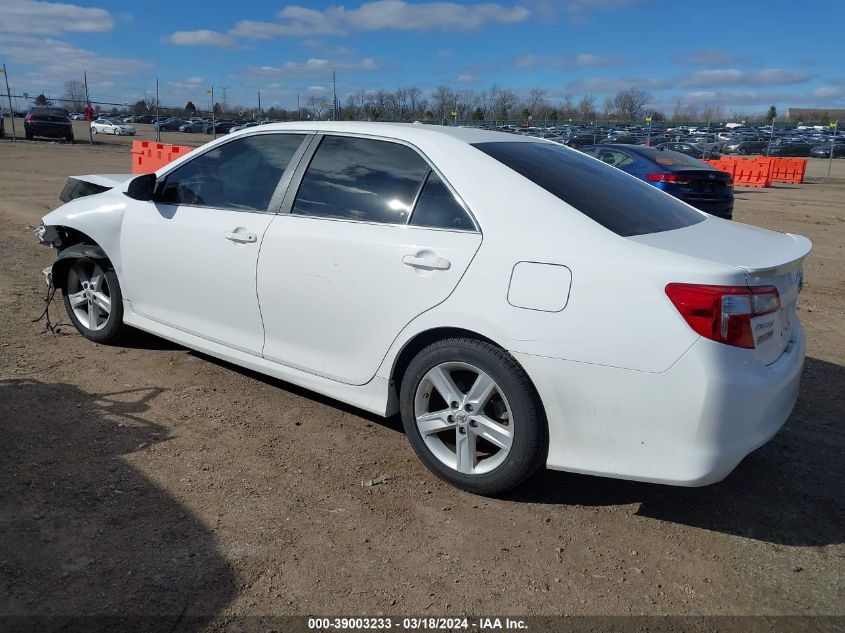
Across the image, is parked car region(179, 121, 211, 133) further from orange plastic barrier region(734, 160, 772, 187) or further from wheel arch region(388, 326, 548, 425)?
wheel arch region(388, 326, 548, 425)

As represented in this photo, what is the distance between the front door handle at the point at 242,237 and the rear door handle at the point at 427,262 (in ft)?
3.46

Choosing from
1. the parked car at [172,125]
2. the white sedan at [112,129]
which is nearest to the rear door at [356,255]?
the white sedan at [112,129]

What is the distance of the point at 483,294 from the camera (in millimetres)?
3004

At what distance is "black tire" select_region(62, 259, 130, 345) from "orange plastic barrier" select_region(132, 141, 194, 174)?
1137 cm

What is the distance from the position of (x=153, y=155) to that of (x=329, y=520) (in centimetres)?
1588

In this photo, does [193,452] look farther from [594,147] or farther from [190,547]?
[594,147]

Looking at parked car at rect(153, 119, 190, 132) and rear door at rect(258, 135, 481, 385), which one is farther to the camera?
parked car at rect(153, 119, 190, 132)

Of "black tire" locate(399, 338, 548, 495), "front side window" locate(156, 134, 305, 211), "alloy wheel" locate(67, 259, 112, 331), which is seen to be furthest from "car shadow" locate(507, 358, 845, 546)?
"alloy wheel" locate(67, 259, 112, 331)

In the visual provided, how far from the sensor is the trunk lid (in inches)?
108

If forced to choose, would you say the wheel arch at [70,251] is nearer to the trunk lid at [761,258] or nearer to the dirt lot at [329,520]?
the dirt lot at [329,520]

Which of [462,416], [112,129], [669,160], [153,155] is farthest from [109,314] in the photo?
[112,129]

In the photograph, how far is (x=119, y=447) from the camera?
11.8ft

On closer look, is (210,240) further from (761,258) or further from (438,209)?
(761,258)

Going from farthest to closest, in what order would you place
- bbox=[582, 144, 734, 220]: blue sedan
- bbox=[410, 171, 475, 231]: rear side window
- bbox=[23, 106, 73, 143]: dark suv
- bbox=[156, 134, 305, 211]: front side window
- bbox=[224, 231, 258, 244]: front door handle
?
bbox=[23, 106, 73, 143]: dark suv < bbox=[582, 144, 734, 220]: blue sedan < bbox=[156, 134, 305, 211]: front side window < bbox=[224, 231, 258, 244]: front door handle < bbox=[410, 171, 475, 231]: rear side window
